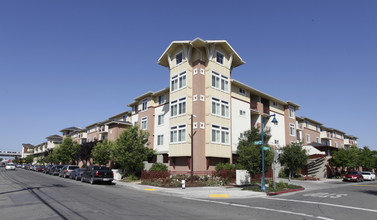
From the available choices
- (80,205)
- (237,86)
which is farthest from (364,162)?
(80,205)

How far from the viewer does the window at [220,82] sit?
104 feet

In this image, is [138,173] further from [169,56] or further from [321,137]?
[321,137]

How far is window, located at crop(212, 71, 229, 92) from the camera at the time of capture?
31.7m

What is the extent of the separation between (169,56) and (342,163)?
121ft

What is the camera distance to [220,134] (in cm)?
3094

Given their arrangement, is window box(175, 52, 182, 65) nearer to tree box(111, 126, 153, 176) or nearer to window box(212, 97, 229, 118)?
window box(212, 97, 229, 118)

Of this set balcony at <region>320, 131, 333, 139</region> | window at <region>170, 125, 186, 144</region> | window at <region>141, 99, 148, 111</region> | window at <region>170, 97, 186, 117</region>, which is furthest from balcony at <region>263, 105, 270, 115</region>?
balcony at <region>320, 131, 333, 139</region>

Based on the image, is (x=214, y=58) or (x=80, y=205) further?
(x=214, y=58)

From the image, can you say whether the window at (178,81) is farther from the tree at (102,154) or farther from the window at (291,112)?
the window at (291,112)

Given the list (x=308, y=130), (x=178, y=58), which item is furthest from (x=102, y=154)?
(x=308, y=130)

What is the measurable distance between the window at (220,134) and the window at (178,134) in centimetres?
352

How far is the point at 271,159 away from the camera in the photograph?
23.0 meters

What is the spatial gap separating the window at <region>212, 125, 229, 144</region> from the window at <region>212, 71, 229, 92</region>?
198 inches

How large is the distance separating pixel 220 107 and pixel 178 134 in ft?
20.2
